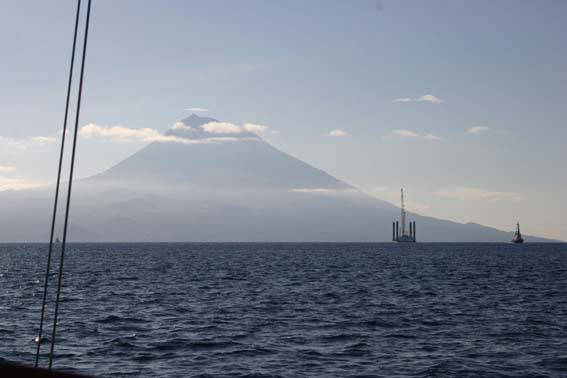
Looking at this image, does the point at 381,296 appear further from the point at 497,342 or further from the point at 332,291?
the point at 497,342

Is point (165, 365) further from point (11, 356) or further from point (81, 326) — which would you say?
point (81, 326)

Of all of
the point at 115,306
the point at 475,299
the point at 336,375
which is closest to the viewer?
the point at 336,375

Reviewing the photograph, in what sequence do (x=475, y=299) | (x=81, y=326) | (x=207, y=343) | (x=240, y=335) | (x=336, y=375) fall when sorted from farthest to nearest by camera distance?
(x=475, y=299)
(x=81, y=326)
(x=240, y=335)
(x=207, y=343)
(x=336, y=375)

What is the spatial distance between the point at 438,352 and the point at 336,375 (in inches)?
243

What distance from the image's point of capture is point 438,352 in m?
26.6

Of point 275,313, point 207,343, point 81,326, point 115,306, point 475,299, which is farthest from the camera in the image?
point 475,299

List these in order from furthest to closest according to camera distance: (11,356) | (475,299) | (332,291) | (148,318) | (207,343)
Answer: (332,291) < (475,299) < (148,318) < (207,343) < (11,356)

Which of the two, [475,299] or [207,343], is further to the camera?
[475,299]

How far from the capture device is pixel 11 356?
25094 mm

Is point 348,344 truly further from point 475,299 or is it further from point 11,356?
A: point 475,299

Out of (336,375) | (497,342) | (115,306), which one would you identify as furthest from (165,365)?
(115,306)

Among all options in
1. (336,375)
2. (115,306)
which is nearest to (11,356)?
(336,375)

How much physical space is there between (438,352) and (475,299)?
77.8 ft

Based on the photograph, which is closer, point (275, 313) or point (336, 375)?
point (336, 375)
